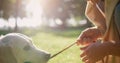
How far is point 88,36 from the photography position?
5.17 m

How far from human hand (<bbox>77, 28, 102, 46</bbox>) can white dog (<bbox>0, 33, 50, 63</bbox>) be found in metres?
0.62

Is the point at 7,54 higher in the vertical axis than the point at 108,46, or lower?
lower

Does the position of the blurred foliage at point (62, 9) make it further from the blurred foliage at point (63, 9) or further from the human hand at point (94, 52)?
the human hand at point (94, 52)

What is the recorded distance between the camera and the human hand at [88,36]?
5.03 metres

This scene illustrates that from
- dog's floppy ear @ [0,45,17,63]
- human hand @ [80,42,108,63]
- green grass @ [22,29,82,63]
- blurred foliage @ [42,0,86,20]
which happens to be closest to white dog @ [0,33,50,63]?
dog's floppy ear @ [0,45,17,63]

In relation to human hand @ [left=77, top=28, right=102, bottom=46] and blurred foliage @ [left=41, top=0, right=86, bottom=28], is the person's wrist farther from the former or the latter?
blurred foliage @ [left=41, top=0, right=86, bottom=28]

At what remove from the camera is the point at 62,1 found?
206 ft

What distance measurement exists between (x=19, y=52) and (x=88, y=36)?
1084 millimetres

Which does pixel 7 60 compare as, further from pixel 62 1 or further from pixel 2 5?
pixel 62 1

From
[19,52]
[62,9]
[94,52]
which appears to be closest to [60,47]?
[19,52]

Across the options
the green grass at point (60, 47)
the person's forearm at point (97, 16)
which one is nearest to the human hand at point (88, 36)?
the person's forearm at point (97, 16)

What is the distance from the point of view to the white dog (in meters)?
4.66

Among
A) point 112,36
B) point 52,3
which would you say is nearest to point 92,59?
point 112,36

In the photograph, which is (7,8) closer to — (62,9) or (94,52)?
(62,9)
